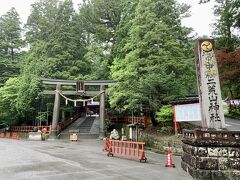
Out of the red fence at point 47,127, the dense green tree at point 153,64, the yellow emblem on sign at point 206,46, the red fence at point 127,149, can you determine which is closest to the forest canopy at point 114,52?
the dense green tree at point 153,64

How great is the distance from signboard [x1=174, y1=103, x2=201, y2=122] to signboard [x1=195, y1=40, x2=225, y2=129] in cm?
475

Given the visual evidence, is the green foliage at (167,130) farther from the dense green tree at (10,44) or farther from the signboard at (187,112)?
the dense green tree at (10,44)

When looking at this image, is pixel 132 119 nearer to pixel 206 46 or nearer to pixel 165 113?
pixel 165 113

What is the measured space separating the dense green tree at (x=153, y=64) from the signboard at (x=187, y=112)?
159 cm

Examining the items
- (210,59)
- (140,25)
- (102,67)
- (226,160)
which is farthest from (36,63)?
(226,160)

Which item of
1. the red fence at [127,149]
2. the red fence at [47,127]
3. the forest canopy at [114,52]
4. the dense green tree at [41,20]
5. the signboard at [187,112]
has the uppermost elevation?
the dense green tree at [41,20]

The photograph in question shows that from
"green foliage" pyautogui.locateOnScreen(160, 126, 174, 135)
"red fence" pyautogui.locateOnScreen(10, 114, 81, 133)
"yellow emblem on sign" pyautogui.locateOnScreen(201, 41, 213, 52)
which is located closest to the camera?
"yellow emblem on sign" pyautogui.locateOnScreen(201, 41, 213, 52)

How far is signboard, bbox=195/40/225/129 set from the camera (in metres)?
9.25

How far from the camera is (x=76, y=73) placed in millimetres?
30109

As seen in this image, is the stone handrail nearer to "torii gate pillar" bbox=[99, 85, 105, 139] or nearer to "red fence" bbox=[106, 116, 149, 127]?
"red fence" bbox=[106, 116, 149, 127]

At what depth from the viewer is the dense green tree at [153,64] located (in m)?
17.0

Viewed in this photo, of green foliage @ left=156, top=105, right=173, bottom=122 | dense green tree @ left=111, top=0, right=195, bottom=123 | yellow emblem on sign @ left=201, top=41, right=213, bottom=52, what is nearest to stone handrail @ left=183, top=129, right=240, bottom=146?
yellow emblem on sign @ left=201, top=41, right=213, bottom=52

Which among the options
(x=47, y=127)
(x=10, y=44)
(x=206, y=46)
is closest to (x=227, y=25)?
(x=206, y=46)

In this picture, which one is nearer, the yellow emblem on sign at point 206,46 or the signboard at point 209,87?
the signboard at point 209,87
